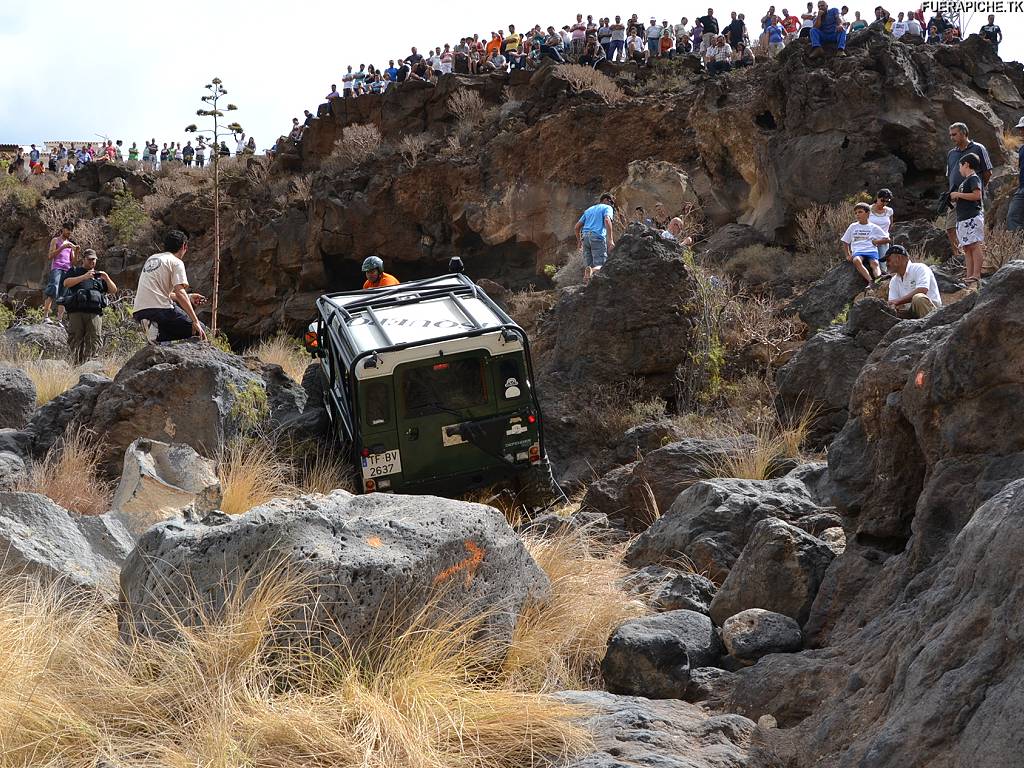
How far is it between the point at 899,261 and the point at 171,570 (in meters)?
8.65

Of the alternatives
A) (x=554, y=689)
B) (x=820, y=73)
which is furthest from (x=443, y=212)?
(x=554, y=689)

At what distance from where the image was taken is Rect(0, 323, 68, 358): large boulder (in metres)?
15.4

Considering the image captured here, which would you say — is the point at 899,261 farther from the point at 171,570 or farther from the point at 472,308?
the point at 171,570

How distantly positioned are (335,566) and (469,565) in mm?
727

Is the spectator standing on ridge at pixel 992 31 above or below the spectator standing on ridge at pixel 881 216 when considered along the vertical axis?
above

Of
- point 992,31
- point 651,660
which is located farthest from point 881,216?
point 992,31

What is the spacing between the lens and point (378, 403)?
1001cm

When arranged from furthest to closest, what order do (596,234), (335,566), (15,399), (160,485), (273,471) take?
(596,234), (15,399), (273,471), (160,485), (335,566)

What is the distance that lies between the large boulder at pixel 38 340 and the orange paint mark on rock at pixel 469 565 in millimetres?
11643

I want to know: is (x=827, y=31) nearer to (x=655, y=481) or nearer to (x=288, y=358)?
(x=288, y=358)

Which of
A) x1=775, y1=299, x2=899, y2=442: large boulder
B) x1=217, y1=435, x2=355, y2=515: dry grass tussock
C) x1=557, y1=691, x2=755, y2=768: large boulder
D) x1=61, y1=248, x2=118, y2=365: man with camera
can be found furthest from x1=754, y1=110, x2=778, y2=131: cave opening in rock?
x1=557, y1=691, x2=755, y2=768: large boulder

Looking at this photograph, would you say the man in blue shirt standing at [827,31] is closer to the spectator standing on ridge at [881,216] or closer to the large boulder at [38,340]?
the spectator standing on ridge at [881,216]

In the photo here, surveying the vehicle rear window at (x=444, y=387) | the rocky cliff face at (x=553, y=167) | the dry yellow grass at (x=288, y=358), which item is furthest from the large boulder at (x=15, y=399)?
the rocky cliff face at (x=553, y=167)

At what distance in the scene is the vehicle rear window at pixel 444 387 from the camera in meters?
10.1
